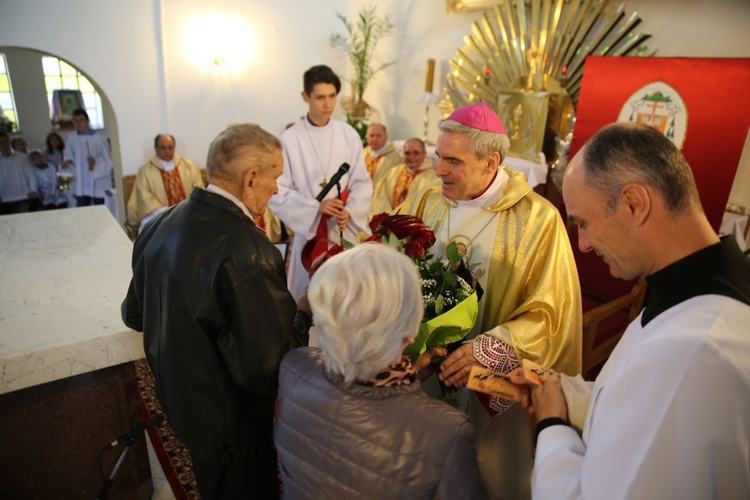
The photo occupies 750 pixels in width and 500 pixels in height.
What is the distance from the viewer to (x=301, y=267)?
13.2 feet

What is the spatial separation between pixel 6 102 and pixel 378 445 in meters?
14.3

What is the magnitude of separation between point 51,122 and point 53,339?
1306 centimetres

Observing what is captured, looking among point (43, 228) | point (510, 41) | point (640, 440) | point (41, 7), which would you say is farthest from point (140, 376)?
point (510, 41)

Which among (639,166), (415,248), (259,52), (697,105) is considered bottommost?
(415,248)

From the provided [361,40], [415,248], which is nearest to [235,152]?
[415,248]

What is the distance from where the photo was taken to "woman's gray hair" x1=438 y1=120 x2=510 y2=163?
2.01 m

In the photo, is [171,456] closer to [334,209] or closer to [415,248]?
[334,209]

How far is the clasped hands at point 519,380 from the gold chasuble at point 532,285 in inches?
6.4

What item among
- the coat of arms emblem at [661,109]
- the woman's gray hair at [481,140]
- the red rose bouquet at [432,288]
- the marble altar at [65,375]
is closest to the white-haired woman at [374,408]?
the red rose bouquet at [432,288]

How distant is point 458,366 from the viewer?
1.76 m

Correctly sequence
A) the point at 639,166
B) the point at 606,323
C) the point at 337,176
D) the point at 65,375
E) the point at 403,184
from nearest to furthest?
the point at 639,166 → the point at 65,375 → the point at 337,176 → the point at 606,323 → the point at 403,184

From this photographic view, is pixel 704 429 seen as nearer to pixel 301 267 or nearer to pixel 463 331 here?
pixel 463 331

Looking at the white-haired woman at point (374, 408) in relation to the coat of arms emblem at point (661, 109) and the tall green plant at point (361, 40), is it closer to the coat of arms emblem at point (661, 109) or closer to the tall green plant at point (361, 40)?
the coat of arms emblem at point (661, 109)

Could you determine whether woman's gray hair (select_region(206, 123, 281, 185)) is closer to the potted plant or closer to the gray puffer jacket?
the gray puffer jacket
